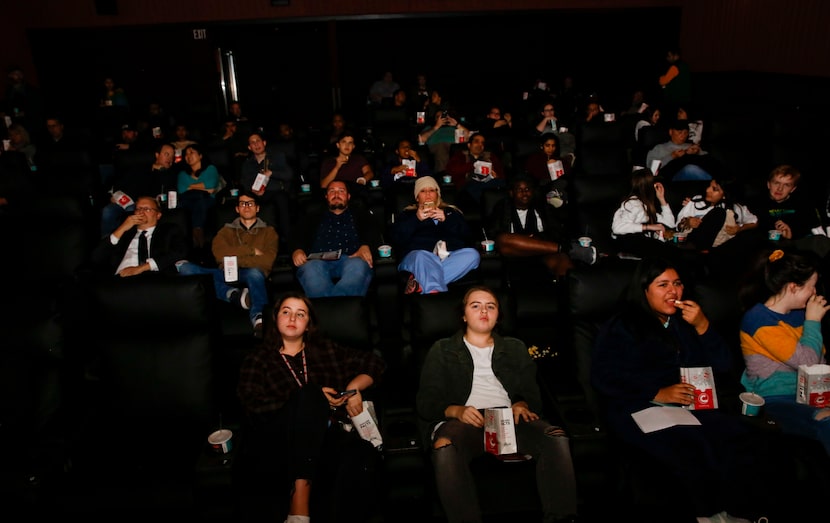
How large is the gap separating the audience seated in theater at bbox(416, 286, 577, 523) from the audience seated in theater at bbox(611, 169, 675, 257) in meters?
1.95

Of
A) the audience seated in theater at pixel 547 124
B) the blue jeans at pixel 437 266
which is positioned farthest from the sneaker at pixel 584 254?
the audience seated in theater at pixel 547 124

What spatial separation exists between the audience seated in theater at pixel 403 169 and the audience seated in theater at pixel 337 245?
1326 millimetres

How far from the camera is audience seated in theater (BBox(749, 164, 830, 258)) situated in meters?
4.48

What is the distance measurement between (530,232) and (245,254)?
7.69 ft

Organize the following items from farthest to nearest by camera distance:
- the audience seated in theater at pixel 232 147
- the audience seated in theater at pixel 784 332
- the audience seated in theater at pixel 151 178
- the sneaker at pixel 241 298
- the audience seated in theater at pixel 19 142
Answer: the audience seated in theater at pixel 19 142
the audience seated in theater at pixel 232 147
the audience seated in theater at pixel 151 178
the sneaker at pixel 241 298
the audience seated in theater at pixel 784 332

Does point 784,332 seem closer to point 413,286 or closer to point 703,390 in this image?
point 703,390

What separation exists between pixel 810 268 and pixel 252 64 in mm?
12232

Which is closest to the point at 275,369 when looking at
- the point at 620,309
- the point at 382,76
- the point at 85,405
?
the point at 85,405

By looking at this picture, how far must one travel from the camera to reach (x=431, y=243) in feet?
14.9

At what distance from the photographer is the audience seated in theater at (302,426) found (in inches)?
95.2

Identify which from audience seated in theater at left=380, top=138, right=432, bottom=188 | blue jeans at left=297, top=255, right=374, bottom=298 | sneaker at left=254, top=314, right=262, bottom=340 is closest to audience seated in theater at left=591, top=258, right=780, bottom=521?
blue jeans at left=297, top=255, right=374, bottom=298

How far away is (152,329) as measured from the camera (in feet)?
9.92

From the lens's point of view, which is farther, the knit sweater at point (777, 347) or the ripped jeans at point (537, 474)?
the knit sweater at point (777, 347)

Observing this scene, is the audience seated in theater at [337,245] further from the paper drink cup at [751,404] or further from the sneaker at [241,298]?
the paper drink cup at [751,404]
